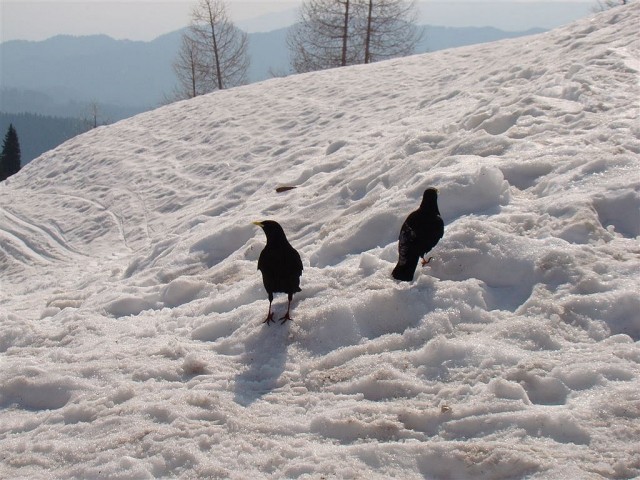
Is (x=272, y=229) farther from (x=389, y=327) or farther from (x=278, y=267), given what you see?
(x=389, y=327)

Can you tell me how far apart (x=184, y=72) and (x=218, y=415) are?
39017 millimetres

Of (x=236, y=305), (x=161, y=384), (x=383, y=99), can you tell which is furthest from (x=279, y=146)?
(x=161, y=384)

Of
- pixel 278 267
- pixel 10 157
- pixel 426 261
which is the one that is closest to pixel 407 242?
pixel 426 261

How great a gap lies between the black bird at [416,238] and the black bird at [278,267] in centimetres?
82

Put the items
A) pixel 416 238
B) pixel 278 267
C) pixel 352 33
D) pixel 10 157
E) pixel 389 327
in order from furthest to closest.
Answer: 1. pixel 10 157
2. pixel 352 33
3. pixel 278 267
4. pixel 416 238
5. pixel 389 327

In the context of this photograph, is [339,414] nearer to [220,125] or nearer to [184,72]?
[220,125]

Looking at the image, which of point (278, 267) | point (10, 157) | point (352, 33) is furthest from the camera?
point (10, 157)

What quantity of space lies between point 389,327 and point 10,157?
48607 mm

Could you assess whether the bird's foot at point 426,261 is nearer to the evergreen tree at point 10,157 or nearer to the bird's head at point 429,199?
the bird's head at point 429,199

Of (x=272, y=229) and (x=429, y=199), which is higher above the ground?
(x=429, y=199)

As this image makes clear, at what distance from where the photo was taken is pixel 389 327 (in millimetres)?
4809

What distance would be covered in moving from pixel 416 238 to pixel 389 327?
2.44 ft

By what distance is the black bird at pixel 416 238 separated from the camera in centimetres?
504

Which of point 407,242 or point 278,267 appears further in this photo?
point 278,267
